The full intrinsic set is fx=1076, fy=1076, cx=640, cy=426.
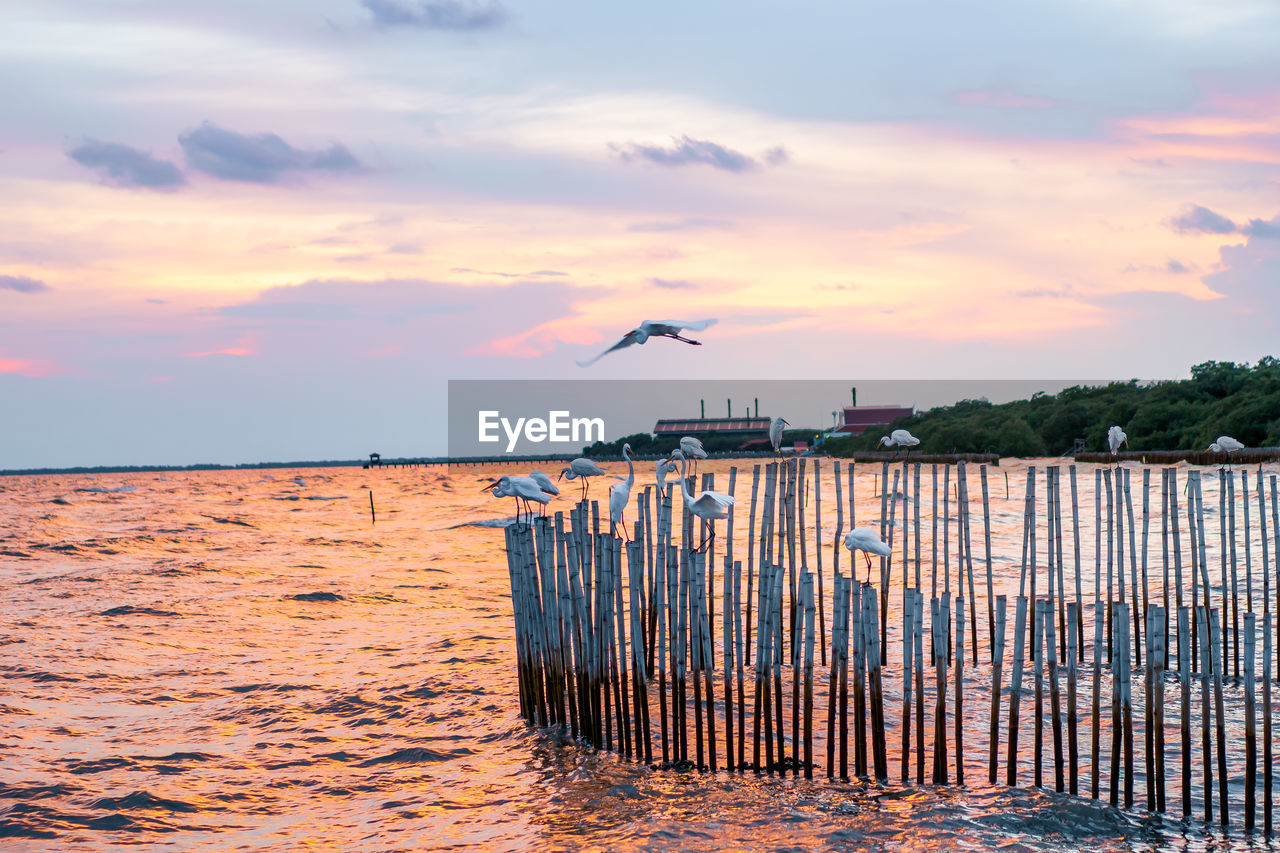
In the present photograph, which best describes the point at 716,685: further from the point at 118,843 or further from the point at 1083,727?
the point at 118,843

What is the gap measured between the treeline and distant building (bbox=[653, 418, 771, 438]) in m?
37.4

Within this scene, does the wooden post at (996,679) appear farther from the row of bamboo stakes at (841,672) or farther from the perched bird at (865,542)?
the perched bird at (865,542)

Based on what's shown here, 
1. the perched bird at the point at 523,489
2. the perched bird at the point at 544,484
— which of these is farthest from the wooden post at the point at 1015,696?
the perched bird at the point at 544,484

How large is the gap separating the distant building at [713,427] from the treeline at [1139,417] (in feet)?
123

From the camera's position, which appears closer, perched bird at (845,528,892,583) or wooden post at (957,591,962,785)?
wooden post at (957,591,962,785)

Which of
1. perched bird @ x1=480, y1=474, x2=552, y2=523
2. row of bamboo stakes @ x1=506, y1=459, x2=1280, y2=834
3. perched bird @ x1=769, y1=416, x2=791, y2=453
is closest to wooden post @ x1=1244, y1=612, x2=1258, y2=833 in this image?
row of bamboo stakes @ x1=506, y1=459, x2=1280, y2=834

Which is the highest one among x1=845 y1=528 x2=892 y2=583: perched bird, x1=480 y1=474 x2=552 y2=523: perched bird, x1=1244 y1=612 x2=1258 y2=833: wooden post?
x1=480 y1=474 x2=552 y2=523: perched bird

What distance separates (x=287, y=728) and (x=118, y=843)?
2429mm

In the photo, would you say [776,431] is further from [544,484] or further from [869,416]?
[869,416]

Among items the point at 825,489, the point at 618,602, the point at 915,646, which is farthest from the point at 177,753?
the point at 825,489

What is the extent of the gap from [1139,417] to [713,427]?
6731cm

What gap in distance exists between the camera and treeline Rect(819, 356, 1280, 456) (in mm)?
40656

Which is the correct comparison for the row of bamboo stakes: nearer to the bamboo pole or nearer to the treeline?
the bamboo pole

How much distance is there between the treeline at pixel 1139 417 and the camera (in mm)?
40656
